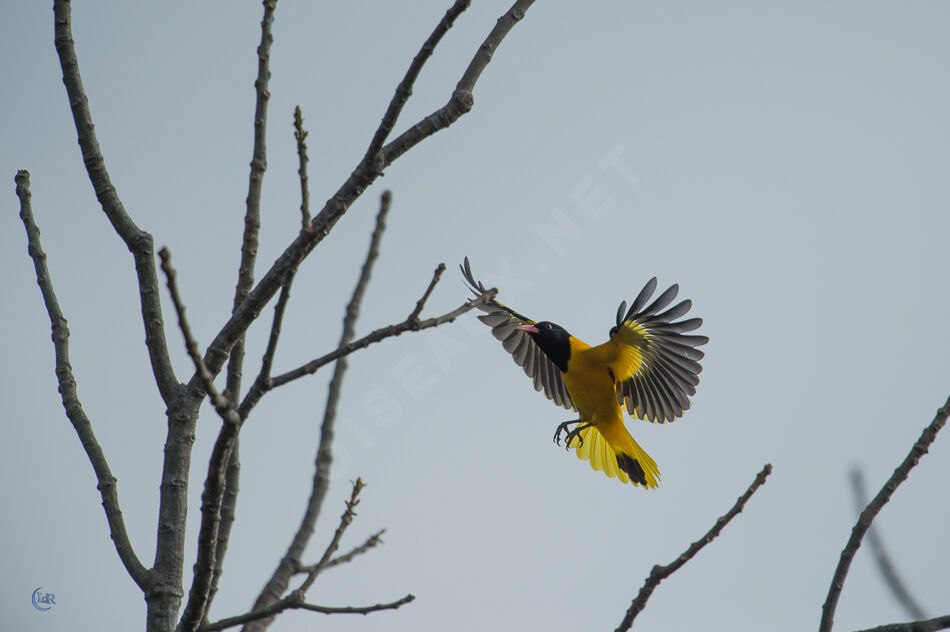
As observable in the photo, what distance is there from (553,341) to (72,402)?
178 inches

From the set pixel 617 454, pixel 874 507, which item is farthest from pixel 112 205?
pixel 617 454

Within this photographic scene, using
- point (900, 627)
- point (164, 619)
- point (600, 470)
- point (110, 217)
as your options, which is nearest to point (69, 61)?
point (110, 217)

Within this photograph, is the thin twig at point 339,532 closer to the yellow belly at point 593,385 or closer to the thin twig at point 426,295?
the thin twig at point 426,295

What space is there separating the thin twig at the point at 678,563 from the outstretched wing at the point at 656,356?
11.5ft

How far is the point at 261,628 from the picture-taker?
9.48 feet

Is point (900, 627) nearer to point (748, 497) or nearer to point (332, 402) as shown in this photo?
point (748, 497)

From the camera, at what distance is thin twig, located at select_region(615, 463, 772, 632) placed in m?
1.98

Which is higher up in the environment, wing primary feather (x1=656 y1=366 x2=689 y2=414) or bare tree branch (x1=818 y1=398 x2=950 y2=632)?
wing primary feather (x1=656 y1=366 x2=689 y2=414)

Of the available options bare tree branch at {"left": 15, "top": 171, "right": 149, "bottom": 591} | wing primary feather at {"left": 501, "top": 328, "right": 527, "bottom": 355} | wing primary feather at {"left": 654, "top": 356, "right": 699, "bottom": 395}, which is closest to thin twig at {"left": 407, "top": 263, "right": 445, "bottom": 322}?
bare tree branch at {"left": 15, "top": 171, "right": 149, "bottom": 591}

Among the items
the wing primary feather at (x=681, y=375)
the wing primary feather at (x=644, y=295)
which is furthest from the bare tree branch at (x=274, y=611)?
the wing primary feather at (x=681, y=375)

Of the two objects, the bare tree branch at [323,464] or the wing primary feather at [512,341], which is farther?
the wing primary feather at [512,341]

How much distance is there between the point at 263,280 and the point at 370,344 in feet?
1.32

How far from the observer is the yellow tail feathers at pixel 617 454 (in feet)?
21.7

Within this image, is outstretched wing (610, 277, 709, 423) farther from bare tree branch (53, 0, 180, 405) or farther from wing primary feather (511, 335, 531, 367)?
bare tree branch (53, 0, 180, 405)
